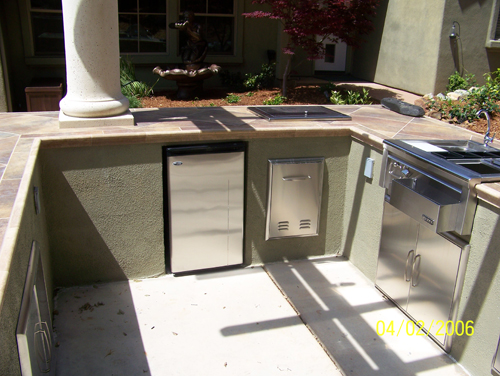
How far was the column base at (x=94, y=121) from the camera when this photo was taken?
397 centimetres

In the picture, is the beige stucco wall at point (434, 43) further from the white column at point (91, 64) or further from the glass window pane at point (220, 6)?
the white column at point (91, 64)

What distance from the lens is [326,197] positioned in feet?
15.0

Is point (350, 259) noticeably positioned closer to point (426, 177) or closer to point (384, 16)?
point (426, 177)

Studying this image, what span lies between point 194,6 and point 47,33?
3.19 m

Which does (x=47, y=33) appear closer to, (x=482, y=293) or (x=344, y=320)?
(x=344, y=320)

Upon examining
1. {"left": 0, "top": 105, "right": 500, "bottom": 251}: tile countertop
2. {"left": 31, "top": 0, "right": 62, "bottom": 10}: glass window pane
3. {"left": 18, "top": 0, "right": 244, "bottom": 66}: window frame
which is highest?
{"left": 31, "top": 0, "right": 62, "bottom": 10}: glass window pane

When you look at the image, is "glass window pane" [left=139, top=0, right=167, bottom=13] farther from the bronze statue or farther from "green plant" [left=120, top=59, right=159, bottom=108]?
"green plant" [left=120, top=59, right=159, bottom=108]

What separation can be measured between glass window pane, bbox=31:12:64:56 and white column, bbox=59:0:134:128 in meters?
6.26

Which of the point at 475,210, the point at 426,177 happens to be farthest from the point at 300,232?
the point at 475,210

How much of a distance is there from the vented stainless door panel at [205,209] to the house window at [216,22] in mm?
7256

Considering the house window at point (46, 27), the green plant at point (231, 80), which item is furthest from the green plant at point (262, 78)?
the house window at point (46, 27)

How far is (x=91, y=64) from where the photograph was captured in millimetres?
4023

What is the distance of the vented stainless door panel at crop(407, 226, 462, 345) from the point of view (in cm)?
318

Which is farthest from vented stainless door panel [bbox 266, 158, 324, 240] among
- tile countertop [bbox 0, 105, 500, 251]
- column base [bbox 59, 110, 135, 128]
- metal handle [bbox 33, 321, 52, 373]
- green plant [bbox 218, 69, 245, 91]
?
green plant [bbox 218, 69, 245, 91]
